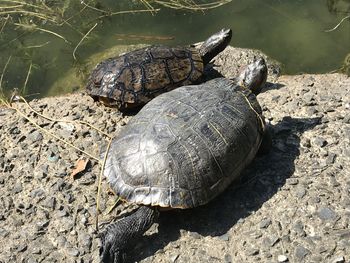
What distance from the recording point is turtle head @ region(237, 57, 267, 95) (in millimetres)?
4445

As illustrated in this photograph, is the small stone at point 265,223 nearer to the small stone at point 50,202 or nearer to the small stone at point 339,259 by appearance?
the small stone at point 339,259

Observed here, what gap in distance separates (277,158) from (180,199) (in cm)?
115

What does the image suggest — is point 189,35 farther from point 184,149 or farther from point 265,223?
point 265,223

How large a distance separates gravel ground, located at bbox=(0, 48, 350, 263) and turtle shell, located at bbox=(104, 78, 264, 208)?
314 mm

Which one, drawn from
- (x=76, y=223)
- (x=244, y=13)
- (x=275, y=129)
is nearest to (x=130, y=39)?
(x=244, y=13)

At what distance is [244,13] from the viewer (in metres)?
6.78

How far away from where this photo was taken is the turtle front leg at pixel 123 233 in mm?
3408

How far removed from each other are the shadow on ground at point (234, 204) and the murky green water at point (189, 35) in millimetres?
2171

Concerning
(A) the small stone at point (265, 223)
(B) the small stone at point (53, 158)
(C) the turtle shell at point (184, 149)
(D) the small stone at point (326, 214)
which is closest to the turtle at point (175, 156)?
(C) the turtle shell at point (184, 149)

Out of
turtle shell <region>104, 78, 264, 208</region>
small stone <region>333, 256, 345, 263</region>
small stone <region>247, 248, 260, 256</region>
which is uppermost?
turtle shell <region>104, 78, 264, 208</region>

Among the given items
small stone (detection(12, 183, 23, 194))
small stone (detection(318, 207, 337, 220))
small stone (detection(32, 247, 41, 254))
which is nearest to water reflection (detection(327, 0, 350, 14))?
small stone (detection(318, 207, 337, 220))

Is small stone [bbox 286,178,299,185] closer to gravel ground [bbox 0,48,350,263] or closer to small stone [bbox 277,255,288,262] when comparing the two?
gravel ground [bbox 0,48,350,263]

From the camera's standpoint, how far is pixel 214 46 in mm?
5523

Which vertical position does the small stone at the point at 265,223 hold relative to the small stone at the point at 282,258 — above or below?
above
